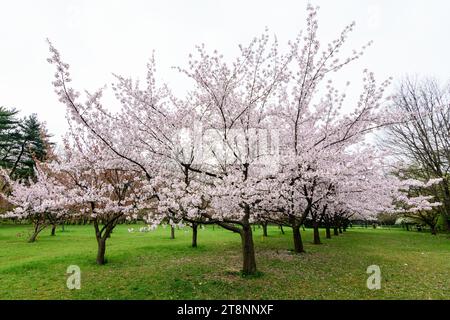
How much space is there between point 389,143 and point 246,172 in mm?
22692

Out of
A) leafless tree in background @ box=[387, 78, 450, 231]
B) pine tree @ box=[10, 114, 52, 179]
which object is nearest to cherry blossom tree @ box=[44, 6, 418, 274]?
leafless tree in background @ box=[387, 78, 450, 231]

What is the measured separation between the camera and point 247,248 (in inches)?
380

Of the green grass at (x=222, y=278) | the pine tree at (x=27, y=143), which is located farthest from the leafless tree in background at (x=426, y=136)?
the pine tree at (x=27, y=143)

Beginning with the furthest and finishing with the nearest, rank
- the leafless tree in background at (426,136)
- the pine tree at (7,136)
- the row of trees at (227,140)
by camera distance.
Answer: the pine tree at (7,136) → the leafless tree in background at (426,136) → the row of trees at (227,140)

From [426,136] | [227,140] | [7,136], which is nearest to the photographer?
[227,140]

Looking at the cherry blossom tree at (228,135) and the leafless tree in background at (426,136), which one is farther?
the leafless tree in background at (426,136)

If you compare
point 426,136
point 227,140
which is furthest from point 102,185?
point 426,136

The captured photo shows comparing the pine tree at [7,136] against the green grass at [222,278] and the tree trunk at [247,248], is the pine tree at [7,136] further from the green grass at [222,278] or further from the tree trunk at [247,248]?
the tree trunk at [247,248]

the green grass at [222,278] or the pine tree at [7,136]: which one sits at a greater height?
the pine tree at [7,136]

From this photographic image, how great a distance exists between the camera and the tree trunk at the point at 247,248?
9508 mm

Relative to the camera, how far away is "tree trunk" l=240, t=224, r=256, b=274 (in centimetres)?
951

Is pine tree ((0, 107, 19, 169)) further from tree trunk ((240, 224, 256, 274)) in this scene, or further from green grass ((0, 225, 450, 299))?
tree trunk ((240, 224, 256, 274))

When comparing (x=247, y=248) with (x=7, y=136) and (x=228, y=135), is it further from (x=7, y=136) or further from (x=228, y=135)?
(x=7, y=136)
